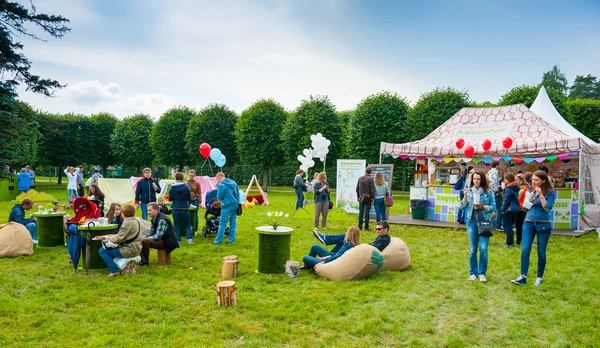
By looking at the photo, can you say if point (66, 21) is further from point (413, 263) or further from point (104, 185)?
point (413, 263)

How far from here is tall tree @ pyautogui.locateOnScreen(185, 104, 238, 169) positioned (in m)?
29.2

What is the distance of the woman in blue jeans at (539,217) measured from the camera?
18.3ft

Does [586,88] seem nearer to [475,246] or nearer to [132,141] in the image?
[132,141]

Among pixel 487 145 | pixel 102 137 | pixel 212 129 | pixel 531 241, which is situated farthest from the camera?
pixel 102 137

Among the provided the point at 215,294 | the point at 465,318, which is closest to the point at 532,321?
the point at 465,318

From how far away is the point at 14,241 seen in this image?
738 cm

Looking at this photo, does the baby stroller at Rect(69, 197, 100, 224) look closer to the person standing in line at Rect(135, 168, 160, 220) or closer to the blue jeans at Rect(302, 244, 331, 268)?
the person standing in line at Rect(135, 168, 160, 220)

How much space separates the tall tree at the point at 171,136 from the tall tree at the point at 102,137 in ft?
17.8

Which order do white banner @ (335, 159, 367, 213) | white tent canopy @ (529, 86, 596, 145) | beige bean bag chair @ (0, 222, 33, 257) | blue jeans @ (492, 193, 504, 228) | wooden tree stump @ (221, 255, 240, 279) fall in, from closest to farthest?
wooden tree stump @ (221, 255, 240, 279), beige bean bag chair @ (0, 222, 33, 257), blue jeans @ (492, 193, 504, 228), white tent canopy @ (529, 86, 596, 145), white banner @ (335, 159, 367, 213)

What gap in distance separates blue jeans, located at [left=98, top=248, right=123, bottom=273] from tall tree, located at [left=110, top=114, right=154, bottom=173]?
95.9 ft

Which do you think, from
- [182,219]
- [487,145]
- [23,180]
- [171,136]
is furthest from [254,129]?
[182,219]

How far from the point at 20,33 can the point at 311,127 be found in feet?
51.0

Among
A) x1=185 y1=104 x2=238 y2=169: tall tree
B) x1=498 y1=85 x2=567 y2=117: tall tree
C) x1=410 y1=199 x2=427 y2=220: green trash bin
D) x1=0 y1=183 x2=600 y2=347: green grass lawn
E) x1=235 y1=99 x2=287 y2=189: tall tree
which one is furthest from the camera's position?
x1=185 y1=104 x2=238 y2=169: tall tree

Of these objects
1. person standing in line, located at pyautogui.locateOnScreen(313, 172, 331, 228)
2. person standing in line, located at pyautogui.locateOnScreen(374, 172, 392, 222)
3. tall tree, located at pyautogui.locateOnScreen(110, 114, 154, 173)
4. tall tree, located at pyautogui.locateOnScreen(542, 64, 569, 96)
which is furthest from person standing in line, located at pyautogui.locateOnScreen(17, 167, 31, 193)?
tall tree, located at pyautogui.locateOnScreen(542, 64, 569, 96)
